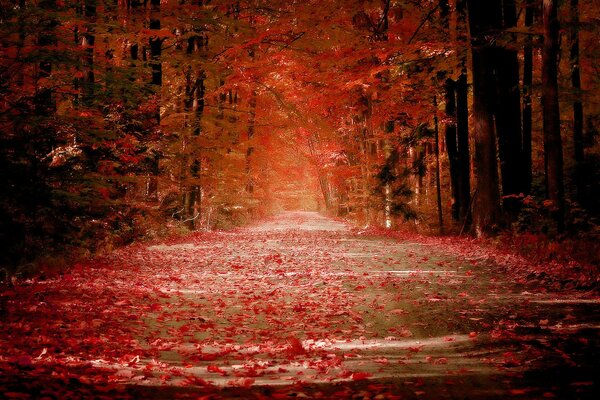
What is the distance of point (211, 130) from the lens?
82.9 ft

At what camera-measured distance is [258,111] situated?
32.2 m

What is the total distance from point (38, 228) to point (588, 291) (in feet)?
33.7

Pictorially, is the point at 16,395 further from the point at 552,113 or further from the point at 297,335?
the point at 552,113

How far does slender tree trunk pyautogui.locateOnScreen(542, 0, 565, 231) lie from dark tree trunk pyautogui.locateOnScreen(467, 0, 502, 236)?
312 centimetres

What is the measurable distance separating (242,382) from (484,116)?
560 inches

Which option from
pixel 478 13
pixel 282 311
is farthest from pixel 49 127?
pixel 478 13

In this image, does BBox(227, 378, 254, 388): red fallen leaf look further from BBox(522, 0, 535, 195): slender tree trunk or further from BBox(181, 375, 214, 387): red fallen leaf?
BBox(522, 0, 535, 195): slender tree trunk

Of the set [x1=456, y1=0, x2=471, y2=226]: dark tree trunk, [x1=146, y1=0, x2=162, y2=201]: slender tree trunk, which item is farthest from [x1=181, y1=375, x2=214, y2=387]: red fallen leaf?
[x1=456, y1=0, x2=471, y2=226]: dark tree trunk

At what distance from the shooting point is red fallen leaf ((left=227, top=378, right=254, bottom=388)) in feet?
15.7

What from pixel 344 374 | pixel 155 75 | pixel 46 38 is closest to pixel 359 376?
pixel 344 374

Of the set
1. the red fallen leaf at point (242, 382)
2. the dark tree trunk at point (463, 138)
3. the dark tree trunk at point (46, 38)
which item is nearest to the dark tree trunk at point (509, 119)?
the dark tree trunk at point (463, 138)

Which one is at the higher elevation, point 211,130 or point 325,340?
point 211,130

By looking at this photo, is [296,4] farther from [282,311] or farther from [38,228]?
[282,311]

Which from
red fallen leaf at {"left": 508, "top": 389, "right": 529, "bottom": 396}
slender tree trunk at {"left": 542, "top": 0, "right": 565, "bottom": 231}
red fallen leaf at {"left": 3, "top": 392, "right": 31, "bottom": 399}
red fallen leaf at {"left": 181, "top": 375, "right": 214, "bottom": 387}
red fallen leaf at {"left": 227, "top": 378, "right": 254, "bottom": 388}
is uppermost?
slender tree trunk at {"left": 542, "top": 0, "right": 565, "bottom": 231}
